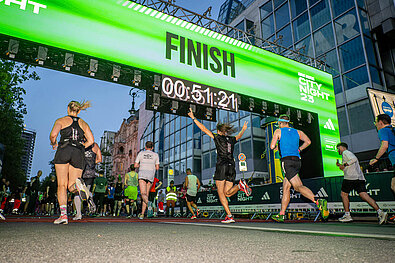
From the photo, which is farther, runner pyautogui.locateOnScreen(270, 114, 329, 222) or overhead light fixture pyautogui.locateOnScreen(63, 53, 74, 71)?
Result: overhead light fixture pyautogui.locateOnScreen(63, 53, 74, 71)

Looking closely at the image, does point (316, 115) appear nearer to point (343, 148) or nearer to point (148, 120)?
point (343, 148)

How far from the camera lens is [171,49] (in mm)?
9820

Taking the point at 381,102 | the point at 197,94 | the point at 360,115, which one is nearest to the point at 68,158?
the point at 197,94

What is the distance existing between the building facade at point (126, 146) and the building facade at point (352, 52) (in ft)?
144

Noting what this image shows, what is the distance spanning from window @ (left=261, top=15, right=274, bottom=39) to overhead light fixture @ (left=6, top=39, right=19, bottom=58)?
2331 centimetres

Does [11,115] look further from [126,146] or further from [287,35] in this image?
[126,146]

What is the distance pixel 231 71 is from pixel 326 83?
6170mm

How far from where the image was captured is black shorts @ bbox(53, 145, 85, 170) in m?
4.52

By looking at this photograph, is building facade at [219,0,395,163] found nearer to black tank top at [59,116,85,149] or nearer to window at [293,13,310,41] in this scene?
window at [293,13,310,41]

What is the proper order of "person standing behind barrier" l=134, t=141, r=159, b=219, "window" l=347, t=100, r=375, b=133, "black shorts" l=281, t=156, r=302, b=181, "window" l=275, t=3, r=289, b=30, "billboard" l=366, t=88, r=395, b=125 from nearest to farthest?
"black shorts" l=281, t=156, r=302, b=181
"person standing behind barrier" l=134, t=141, r=159, b=219
"billboard" l=366, t=88, r=395, b=125
"window" l=347, t=100, r=375, b=133
"window" l=275, t=3, r=289, b=30

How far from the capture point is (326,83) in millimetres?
14398

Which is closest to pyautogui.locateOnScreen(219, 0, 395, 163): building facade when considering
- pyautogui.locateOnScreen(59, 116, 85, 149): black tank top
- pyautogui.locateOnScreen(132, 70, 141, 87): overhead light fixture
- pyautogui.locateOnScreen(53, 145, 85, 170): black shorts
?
pyautogui.locateOnScreen(132, 70, 141, 87): overhead light fixture

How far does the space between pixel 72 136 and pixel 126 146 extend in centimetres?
6335

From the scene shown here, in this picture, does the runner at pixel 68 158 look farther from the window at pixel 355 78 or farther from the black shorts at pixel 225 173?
the window at pixel 355 78
